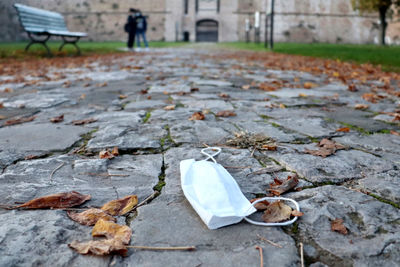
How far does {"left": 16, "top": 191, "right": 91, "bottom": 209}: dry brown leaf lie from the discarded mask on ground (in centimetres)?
37

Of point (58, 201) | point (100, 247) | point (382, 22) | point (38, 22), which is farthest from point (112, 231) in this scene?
point (382, 22)

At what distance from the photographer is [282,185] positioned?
4.26 feet

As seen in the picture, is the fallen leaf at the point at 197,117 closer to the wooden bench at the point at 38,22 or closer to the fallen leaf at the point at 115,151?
the fallen leaf at the point at 115,151

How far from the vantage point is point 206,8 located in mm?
28250

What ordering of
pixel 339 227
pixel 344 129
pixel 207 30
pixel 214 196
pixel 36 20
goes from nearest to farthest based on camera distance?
pixel 339 227, pixel 214 196, pixel 344 129, pixel 36 20, pixel 207 30

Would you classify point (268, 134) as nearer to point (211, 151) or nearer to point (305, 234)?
point (211, 151)

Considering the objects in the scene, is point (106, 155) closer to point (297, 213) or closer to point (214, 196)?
point (214, 196)

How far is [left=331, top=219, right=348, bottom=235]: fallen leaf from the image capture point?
1.00 m

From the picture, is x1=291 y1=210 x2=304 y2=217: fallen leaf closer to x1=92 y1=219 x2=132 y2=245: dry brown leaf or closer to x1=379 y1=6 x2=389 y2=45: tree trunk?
x1=92 y1=219 x2=132 y2=245: dry brown leaf

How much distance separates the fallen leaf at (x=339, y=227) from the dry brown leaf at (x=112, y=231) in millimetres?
605

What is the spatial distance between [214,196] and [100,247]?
0.39 meters

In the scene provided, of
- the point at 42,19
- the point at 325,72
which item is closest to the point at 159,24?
the point at 42,19

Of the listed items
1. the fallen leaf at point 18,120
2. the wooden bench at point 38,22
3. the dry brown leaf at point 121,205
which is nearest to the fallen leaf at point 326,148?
the dry brown leaf at point 121,205

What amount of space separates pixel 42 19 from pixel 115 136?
8708mm
